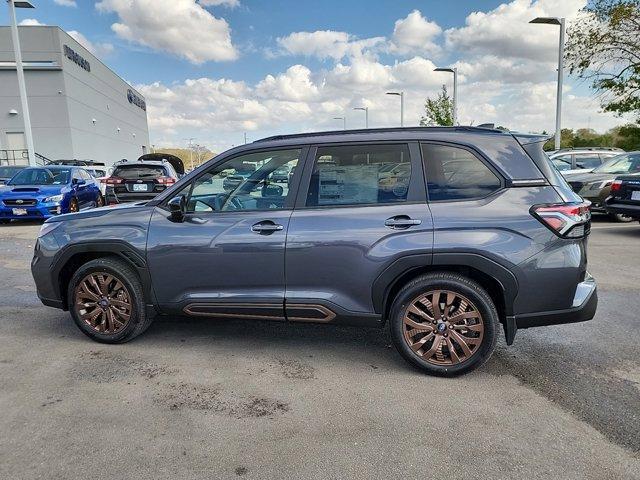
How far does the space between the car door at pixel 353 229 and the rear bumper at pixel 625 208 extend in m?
7.41

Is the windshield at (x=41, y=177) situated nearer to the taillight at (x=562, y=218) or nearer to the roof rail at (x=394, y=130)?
the roof rail at (x=394, y=130)

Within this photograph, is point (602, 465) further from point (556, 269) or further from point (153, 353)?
point (153, 353)

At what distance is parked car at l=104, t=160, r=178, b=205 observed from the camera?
11.4 meters

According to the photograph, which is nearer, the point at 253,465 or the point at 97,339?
the point at 253,465

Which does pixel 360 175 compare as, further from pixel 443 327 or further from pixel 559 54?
pixel 559 54

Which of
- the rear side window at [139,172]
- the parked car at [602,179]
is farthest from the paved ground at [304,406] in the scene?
the parked car at [602,179]

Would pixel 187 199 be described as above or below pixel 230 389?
above

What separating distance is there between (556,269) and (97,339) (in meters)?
3.77

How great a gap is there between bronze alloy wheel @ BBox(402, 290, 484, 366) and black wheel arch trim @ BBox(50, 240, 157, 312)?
7.02ft

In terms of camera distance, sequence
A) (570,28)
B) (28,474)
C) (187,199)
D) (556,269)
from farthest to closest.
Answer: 1. (570,28)
2. (187,199)
3. (556,269)
4. (28,474)

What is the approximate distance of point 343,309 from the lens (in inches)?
142

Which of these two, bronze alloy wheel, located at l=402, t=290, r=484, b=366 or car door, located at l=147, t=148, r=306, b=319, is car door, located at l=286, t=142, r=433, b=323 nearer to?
car door, located at l=147, t=148, r=306, b=319

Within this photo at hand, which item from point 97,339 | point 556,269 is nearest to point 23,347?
point 97,339

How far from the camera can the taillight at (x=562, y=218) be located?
3283mm
